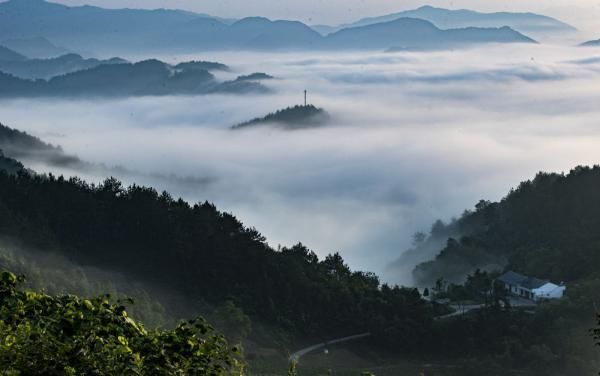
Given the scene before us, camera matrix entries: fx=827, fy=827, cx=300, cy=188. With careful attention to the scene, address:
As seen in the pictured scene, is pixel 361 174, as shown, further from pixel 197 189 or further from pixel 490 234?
pixel 490 234

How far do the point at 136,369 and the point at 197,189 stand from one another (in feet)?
469

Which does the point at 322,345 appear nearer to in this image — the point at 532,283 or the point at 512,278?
the point at 532,283

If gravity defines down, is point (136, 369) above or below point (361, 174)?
above

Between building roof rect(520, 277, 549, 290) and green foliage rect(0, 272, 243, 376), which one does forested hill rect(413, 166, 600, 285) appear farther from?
green foliage rect(0, 272, 243, 376)

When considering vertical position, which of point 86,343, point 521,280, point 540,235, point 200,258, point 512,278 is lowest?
point 512,278

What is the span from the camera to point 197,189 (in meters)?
152

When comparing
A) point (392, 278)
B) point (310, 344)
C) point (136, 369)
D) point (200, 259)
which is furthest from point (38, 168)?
point (136, 369)

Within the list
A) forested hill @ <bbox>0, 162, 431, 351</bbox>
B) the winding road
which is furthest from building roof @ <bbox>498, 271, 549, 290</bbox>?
the winding road

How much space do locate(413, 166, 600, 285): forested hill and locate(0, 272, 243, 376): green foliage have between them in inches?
2114

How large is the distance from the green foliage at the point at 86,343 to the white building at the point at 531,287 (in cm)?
4822

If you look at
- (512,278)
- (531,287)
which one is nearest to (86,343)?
(531,287)

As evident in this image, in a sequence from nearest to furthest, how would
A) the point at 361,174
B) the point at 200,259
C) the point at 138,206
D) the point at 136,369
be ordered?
the point at 136,369 < the point at 200,259 < the point at 138,206 < the point at 361,174

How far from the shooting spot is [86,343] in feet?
34.5

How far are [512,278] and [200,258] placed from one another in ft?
81.5
